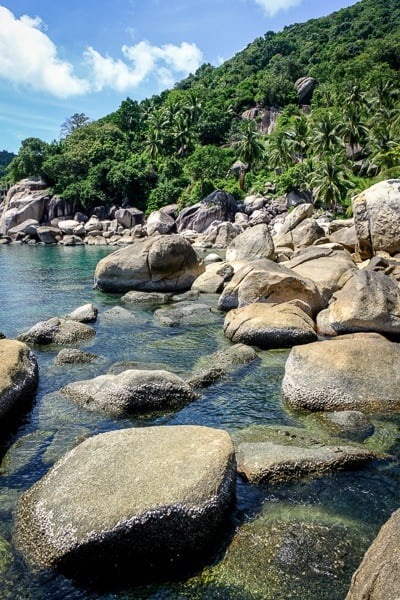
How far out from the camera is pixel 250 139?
85.3 m

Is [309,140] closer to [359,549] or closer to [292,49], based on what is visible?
[292,49]

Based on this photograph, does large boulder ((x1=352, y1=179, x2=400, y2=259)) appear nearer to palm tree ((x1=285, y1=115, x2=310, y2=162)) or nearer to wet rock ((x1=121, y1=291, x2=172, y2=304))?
wet rock ((x1=121, y1=291, x2=172, y2=304))

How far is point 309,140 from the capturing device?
81938 mm

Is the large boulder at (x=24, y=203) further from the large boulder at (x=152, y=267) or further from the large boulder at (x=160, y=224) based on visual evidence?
the large boulder at (x=152, y=267)

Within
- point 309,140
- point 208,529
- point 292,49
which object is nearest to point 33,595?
point 208,529

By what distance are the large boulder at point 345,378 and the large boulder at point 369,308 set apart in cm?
279

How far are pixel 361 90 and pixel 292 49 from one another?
5641 cm

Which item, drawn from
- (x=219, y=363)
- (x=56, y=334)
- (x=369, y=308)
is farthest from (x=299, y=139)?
(x=219, y=363)

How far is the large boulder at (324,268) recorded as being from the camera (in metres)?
19.9

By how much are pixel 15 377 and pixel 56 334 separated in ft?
19.4

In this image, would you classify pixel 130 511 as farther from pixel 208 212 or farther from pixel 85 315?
pixel 208 212

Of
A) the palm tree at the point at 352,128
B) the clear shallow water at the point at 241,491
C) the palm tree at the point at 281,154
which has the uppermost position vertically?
the palm tree at the point at 352,128

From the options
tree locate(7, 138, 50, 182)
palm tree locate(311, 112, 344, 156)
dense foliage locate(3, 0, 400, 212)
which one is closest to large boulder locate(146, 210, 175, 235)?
dense foliage locate(3, 0, 400, 212)

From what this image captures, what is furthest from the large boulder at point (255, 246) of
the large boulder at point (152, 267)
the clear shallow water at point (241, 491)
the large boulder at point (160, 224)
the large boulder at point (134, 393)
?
the large boulder at point (160, 224)
